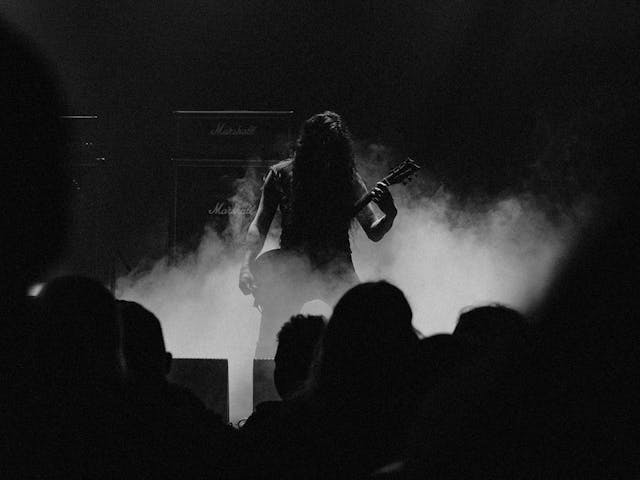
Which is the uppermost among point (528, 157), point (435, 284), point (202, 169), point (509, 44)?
point (509, 44)

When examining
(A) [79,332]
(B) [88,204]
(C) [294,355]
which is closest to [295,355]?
(C) [294,355]

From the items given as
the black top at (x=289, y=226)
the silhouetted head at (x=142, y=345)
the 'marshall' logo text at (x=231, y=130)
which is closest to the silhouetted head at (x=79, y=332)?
the silhouetted head at (x=142, y=345)

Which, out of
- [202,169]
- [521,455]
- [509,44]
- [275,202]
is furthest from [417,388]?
[509,44]

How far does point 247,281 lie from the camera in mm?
3371

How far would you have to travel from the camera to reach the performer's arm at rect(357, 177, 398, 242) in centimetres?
339

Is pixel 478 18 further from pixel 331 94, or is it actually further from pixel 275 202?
pixel 275 202

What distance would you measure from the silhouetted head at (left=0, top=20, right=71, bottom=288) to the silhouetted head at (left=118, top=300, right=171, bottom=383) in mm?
2777

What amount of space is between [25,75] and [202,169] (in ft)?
4.13

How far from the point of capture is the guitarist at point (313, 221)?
3.36 m

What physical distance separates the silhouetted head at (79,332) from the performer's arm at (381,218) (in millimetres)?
2046

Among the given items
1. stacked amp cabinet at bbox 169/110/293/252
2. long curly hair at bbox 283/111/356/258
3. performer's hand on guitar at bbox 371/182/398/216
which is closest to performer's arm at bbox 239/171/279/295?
long curly hair at bbox 283/111/356/258

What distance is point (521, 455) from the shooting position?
114cm

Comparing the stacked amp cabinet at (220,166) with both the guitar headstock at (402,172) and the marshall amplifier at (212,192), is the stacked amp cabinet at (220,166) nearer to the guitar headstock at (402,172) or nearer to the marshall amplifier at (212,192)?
the marshall amplifier at (212,192)

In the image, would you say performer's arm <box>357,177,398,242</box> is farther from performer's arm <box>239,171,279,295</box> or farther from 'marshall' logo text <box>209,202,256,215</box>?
'marshall' logo text <box>209,202,256,215</box>
